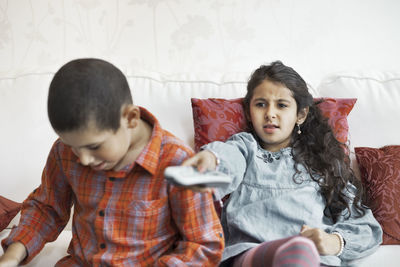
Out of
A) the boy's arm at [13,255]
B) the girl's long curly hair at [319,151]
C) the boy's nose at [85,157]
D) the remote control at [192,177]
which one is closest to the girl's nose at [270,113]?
the girl's long curly hair at [319,151]

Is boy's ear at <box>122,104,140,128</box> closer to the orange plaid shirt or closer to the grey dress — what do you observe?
the orange plaid shirt

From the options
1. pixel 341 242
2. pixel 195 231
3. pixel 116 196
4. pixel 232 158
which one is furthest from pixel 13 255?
pixel 341 242

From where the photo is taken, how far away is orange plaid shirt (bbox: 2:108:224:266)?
2.83 feet

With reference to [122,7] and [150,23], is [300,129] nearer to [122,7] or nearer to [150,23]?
[150,23]

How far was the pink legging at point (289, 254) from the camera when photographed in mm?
744

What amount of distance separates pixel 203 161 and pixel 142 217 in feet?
0.67

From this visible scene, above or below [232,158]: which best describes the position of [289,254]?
below

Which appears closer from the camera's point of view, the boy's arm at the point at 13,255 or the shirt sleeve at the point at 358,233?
the boy's arm at the point at 13,255

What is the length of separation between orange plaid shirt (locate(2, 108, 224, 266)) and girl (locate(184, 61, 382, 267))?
0.15 metres

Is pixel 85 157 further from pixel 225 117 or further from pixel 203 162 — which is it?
pixel 225 117

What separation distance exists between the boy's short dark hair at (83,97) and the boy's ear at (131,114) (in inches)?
1.2

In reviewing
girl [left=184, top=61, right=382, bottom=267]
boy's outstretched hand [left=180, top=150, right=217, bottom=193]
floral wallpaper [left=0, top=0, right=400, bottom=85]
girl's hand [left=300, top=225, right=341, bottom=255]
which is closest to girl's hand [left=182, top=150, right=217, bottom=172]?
boy's outstretched hand [left=180, top=150, right=217, bottom=193]

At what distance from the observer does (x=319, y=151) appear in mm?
1244

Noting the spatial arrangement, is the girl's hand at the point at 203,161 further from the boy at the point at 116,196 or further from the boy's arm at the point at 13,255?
the boy's arm at the point at 13,255
